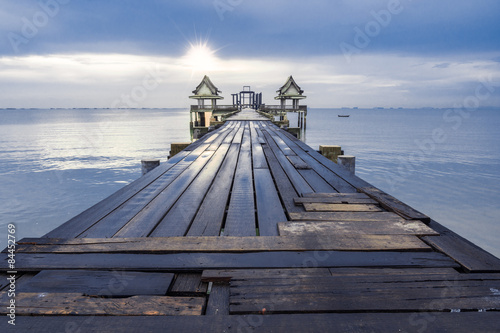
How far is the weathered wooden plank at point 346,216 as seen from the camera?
2945mm

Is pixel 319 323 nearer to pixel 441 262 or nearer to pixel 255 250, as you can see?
pixel 255 250

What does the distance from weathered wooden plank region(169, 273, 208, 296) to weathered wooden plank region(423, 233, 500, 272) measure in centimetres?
196

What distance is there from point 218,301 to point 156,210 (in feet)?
5.91

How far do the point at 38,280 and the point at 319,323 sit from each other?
195cm

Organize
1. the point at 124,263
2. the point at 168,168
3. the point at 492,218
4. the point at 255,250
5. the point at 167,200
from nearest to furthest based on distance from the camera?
the point at 124,263 < the point at 255,250 < the point at 167,200 < the point at 168,168 < the point at 492,218

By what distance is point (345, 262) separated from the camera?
2.14 metres

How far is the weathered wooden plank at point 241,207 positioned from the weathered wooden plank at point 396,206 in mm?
1644

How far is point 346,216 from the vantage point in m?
3.05

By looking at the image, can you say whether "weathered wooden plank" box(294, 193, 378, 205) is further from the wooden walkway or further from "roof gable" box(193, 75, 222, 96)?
"roof gable" box(193, 75, 222, 96)

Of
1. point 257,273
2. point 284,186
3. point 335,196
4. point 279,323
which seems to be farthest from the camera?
point 284,186

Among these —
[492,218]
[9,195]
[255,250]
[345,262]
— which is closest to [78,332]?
[255,250]

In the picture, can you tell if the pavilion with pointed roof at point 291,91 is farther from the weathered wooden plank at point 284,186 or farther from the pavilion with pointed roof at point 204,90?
the weathered wooden plank at point 284,186

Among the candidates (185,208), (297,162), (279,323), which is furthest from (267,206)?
(297,162)

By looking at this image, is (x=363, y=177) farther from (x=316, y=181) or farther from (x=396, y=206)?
(x=396, y=206)
